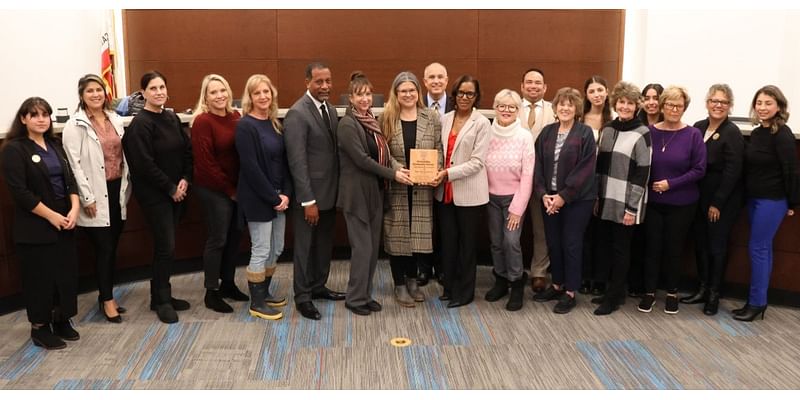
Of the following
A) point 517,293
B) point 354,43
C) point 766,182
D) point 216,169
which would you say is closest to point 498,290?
point 517,293

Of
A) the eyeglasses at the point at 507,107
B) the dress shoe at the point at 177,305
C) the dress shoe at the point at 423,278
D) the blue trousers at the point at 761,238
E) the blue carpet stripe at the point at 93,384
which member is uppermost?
the eyeglasses at the point at 507,107

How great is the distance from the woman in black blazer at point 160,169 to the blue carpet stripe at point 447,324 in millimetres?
1499

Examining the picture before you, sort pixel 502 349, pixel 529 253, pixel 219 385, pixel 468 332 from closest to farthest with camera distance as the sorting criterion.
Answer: pixel 219 385, pixel 502 349, pixel 468 332, pixel 529 253

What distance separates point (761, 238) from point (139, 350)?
347 cm

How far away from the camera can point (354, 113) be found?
11.6 feet

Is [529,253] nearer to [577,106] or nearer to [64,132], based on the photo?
[577,106]

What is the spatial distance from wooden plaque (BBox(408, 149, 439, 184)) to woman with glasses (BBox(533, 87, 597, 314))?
2.25 feet

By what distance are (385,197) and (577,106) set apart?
Result: 123 centimetres

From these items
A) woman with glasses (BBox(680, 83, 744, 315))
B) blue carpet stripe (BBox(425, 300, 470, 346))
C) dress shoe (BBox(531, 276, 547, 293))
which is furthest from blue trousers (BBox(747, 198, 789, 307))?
blue carpet stripe (BBox(425, 300, 470, 346))

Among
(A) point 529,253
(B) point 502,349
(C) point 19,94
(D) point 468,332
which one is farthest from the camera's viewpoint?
(C) point 19,94

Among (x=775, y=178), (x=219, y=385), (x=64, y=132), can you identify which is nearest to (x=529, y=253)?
(x=775, y=178)

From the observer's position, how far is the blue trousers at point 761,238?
11.7 ft

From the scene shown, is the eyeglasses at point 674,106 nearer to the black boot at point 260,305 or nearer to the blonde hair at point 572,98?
the blonde hair at point 572,98

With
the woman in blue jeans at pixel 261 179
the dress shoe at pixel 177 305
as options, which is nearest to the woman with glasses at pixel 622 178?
the woman in blue jeans at pixel 261 179
